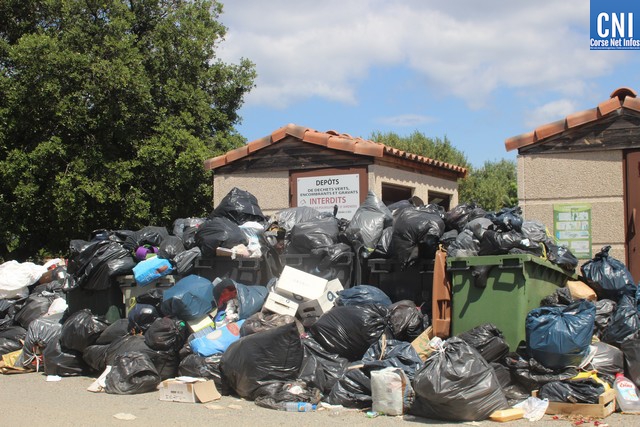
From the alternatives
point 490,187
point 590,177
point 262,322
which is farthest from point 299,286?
point 490,187

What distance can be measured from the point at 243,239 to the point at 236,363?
217 centimetres

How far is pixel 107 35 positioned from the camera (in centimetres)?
1612

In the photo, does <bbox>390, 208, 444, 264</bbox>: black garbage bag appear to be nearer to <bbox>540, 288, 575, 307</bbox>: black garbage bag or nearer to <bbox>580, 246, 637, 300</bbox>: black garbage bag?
<bbox>540, 288, 575, 307</bbox>: black garbage bag

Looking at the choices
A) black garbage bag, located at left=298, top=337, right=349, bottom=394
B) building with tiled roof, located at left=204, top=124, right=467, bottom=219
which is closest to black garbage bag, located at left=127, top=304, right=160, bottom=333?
black garbage bag, located at left=298, top=337, right=349, bottom=394

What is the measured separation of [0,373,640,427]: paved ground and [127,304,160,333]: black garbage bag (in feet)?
3.03

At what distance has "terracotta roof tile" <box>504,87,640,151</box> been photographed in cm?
850

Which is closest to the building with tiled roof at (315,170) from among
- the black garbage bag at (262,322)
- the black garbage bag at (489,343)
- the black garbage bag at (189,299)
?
the black garbage bag at (189,299)

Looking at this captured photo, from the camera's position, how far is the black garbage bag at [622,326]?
6.50m

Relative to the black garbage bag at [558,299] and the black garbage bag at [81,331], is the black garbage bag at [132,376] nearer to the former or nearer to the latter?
the black garbage bag at [81,331]

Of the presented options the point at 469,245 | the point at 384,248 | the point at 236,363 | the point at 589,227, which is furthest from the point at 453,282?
the point at 589,227

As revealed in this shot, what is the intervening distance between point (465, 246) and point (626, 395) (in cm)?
200

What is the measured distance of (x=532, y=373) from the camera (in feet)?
20.2

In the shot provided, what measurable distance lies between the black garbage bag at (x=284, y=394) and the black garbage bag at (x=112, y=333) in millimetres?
2227

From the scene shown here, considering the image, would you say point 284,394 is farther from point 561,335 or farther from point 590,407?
point 590,407
